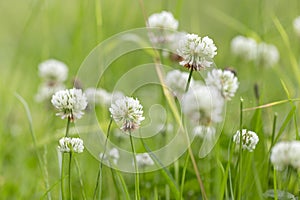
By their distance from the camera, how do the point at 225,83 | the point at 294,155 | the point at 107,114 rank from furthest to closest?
the point at 107,114, the point at 225,83, the point at 294,155

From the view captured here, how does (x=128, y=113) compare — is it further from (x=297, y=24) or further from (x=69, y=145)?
(x=297, y=24)

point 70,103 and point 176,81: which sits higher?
point 176,81

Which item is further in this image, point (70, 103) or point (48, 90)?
point (48, 90)

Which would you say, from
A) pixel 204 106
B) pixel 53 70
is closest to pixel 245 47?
pixel 53 70

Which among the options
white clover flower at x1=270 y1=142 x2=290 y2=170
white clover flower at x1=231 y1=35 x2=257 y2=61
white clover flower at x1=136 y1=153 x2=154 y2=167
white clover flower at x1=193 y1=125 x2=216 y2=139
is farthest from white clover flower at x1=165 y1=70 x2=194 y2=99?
white clover flower at x1=231 y1=35 x2=257 y2=61

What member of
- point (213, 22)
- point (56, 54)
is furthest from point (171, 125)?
point (213, 22)

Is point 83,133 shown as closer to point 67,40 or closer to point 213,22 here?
point 67,40

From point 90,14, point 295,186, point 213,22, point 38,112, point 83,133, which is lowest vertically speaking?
point 295,186

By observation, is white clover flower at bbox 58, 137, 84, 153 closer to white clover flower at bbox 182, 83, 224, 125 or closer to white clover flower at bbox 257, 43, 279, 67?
white clover flower at bbox 182, 83, 224, 125
